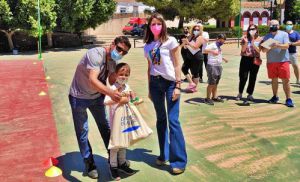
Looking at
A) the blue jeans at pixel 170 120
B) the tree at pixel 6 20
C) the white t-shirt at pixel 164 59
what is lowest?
the blue jeans at pixel 170 120

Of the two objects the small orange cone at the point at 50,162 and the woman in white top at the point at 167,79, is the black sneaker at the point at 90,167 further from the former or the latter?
the woman in white top at the point at 167,79

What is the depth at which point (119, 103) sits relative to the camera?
428cm

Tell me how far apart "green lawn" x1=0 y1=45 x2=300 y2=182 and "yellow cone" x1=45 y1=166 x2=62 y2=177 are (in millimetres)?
134

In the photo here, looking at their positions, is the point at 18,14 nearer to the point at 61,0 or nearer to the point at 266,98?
the point at 61,0

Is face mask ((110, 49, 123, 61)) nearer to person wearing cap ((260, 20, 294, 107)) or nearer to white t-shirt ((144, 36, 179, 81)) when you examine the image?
white t-shirt ((144, 36, 179, 81))

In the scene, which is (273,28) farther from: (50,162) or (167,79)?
(50,162)

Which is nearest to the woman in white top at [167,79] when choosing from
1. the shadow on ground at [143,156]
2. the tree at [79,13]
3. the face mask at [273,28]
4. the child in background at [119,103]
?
the shadow on ground at [143,156]

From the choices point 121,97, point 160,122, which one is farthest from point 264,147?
point 121,97

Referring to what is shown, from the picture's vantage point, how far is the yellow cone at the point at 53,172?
4730 millimetres

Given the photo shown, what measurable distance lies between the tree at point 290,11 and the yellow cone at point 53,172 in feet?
186

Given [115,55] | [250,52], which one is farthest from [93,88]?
[250,52]

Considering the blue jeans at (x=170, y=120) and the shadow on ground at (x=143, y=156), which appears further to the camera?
the shadow on ground at (x=143, y=156)

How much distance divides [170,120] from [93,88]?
1028 mm

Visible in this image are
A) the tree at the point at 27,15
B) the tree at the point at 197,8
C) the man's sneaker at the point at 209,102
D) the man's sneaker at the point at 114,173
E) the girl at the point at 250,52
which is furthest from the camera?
the tree at the point at 197,8
